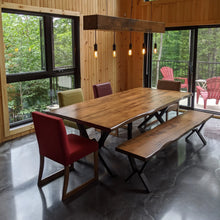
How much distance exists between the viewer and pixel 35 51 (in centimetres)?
482

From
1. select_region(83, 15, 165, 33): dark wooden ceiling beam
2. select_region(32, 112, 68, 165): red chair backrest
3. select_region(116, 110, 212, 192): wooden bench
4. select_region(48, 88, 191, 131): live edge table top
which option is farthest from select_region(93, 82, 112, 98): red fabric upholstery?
select_region(32, 112, 68, 165): red chair backrest

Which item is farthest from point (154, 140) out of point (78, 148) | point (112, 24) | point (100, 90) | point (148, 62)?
point (148, 62)

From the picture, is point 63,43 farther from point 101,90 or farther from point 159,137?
point 159,137

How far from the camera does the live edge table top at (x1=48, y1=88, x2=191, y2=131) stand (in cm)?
313

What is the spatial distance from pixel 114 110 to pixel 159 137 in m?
0.70

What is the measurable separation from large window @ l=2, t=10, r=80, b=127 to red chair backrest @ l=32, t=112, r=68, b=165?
191cm

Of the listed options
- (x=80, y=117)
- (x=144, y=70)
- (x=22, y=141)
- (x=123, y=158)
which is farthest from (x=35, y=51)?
(x=144, y=70)

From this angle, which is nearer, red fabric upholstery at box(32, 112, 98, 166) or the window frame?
red fabric upholstery at box(32, 112, 98, 166)

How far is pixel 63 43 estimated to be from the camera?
17.6 ft

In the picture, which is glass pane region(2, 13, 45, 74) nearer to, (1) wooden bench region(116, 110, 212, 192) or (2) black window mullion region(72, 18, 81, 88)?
(2) black window mullion region(72, 18, 81, 88)

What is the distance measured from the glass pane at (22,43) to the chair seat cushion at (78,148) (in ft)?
6.50

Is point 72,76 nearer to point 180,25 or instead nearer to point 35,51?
point 35,51

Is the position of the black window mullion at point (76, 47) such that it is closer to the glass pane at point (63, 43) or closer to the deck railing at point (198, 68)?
the glass pane at point (63, 43)

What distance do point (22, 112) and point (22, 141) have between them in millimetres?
581
